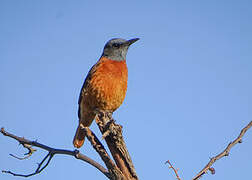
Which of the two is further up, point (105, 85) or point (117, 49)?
point (117, 49)

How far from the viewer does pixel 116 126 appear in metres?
5.25

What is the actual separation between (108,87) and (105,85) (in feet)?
0.29

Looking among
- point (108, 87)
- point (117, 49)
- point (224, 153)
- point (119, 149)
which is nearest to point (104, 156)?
point (119, 149)

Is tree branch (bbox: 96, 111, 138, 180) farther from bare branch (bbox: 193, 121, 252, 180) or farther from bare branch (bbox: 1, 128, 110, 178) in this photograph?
bare branch (bbox: 193, 121, 252, 180)

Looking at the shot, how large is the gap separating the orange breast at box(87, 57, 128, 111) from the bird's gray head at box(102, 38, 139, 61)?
1.71 feet

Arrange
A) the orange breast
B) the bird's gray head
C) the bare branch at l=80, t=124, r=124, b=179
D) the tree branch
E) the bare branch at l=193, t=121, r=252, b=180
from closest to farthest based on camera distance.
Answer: the bare branch at l=193, t=121, r=252, b=180, the bare branch at l=80, t=124, r=124, b=179, the tree branch, the orange breast, the bird's gray head

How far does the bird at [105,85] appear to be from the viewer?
309 inches

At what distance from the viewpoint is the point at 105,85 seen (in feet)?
25.7

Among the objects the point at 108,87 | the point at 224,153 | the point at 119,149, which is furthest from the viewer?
the point at 108,87

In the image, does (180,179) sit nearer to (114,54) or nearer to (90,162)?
(90,162)

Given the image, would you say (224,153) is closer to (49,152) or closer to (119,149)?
(119,149)

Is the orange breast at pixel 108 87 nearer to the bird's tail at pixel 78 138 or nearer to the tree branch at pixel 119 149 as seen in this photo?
the bird's tail at pixel 78 138

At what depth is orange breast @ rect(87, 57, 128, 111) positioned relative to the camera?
7.83m

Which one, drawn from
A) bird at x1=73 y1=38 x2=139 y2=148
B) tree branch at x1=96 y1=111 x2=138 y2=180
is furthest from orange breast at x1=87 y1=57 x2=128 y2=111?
tree branch at x1=96 y1=111 x2=138 y2=180
